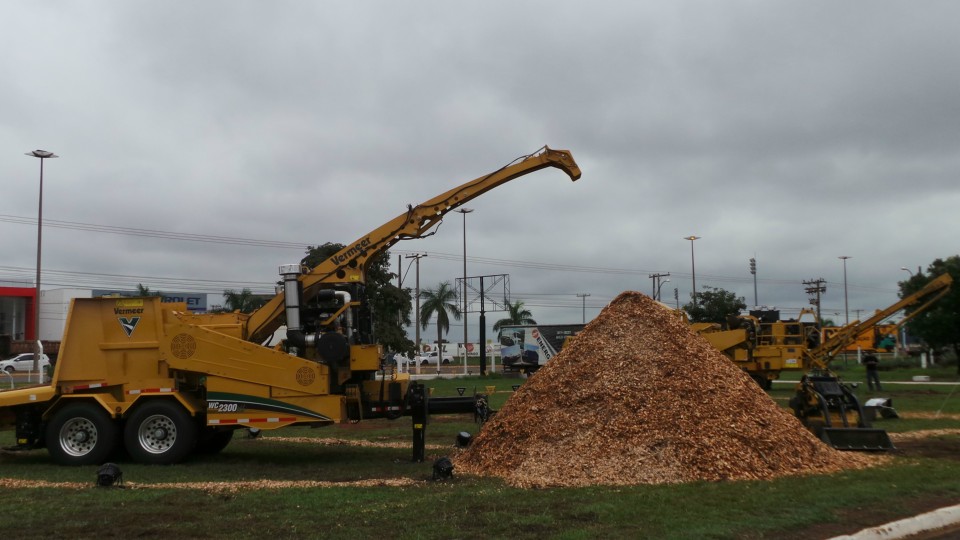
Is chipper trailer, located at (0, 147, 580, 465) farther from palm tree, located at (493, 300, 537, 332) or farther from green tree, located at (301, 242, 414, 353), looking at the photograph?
palm tree, located at (493, 300, 537, 332)

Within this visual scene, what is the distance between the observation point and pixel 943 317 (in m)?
40.6

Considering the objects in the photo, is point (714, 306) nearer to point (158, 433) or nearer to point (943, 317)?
point (943, 317)

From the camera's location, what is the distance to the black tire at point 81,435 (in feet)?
43.8

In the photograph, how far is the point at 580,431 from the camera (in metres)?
11.8

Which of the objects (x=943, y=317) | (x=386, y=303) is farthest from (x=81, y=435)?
(x=943, y=317)

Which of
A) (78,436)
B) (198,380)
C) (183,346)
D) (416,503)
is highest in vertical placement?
(183,346)

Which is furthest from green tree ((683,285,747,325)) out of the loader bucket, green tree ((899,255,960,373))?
the loader bucket

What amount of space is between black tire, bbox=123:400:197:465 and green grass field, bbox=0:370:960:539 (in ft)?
0.95

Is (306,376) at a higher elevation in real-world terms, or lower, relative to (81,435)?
higher

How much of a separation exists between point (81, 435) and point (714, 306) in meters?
53.0

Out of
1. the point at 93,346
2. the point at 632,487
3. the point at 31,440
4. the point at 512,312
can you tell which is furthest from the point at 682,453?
the point at 512,312

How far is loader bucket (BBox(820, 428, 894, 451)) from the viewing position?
1384cm

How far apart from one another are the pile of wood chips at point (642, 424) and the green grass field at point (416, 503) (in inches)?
19.3

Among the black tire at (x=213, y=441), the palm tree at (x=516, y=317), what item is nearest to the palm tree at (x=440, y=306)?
the palm tree at (x=516, y=317)
